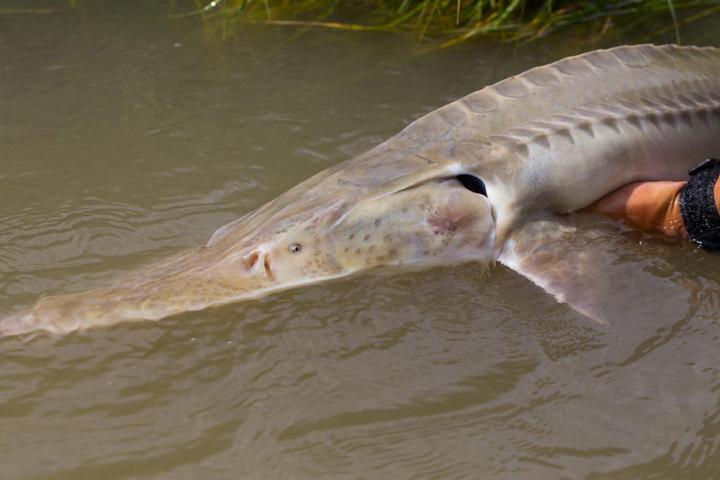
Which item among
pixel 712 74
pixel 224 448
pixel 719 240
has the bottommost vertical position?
pixel 224 448

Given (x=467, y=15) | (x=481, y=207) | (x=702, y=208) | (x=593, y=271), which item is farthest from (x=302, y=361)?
(x=467, y=15)

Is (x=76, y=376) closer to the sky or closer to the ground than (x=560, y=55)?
closer to the ground

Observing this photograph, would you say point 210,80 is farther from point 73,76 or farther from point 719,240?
point 719,240

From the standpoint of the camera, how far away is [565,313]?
3318 mm

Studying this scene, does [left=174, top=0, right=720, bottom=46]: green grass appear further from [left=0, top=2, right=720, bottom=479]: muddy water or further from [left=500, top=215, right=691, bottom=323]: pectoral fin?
[left=500, top=215, right=691, bottom=323]: pectoral fin

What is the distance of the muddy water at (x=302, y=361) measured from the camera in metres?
2.76

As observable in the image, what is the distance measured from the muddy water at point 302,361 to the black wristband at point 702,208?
8 cm

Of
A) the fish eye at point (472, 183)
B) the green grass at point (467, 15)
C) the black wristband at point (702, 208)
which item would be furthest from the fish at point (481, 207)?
the green grass at point (467, 15)

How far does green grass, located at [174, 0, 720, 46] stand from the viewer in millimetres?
5664

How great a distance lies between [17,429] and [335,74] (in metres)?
2.94

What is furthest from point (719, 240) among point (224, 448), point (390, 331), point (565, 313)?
point (224, 448)

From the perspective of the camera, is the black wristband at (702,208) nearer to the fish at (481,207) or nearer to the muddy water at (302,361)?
the muddy water at (302,361)

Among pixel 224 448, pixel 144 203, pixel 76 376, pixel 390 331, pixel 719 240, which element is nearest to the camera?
pixel 224 448

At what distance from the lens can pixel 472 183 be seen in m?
3.50
